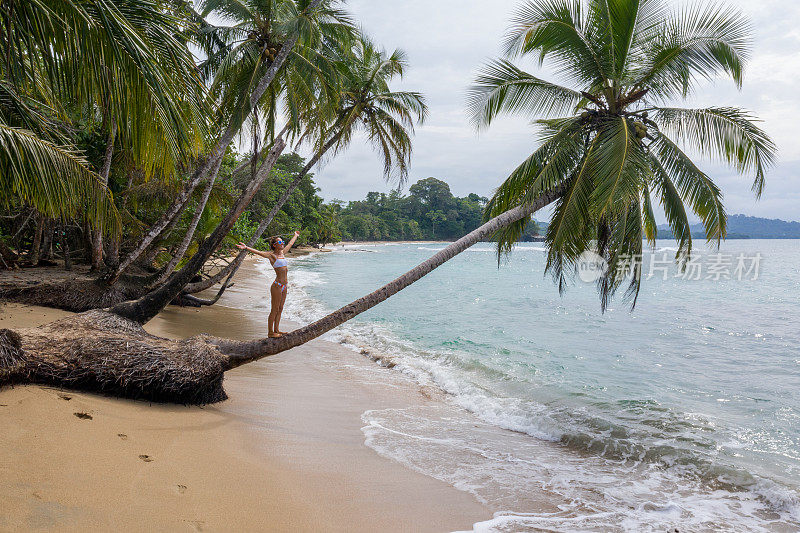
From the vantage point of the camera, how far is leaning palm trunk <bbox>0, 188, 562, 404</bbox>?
15.9 feet

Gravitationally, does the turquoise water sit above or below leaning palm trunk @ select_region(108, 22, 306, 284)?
below

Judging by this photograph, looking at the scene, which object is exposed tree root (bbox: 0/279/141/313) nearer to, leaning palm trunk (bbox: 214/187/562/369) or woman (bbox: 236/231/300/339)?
leaning palm trunk (bbox: 214/187/562/369)

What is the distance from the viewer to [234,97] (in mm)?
10867

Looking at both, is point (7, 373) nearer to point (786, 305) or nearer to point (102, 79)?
point (102, 79)

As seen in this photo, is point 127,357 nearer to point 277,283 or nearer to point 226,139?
point 277,283

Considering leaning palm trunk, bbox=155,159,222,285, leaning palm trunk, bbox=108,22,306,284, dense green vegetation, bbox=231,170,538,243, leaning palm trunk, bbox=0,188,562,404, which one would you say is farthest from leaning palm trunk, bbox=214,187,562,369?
dense green vegetation, bbox=231,170,538,243

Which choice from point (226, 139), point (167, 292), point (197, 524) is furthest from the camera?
point (226, 139)

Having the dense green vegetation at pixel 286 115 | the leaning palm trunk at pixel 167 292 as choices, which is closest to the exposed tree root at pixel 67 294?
the dense green vegetation at pixel 286 115

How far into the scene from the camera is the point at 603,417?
7.30 meters

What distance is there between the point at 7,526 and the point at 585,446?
581 centimetres

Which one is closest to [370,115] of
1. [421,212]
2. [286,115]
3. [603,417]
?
[286,115]

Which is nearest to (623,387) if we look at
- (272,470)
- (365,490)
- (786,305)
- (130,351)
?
(365,490)

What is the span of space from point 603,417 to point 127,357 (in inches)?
254

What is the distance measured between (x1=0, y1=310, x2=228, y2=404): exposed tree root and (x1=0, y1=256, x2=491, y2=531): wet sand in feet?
0.65
